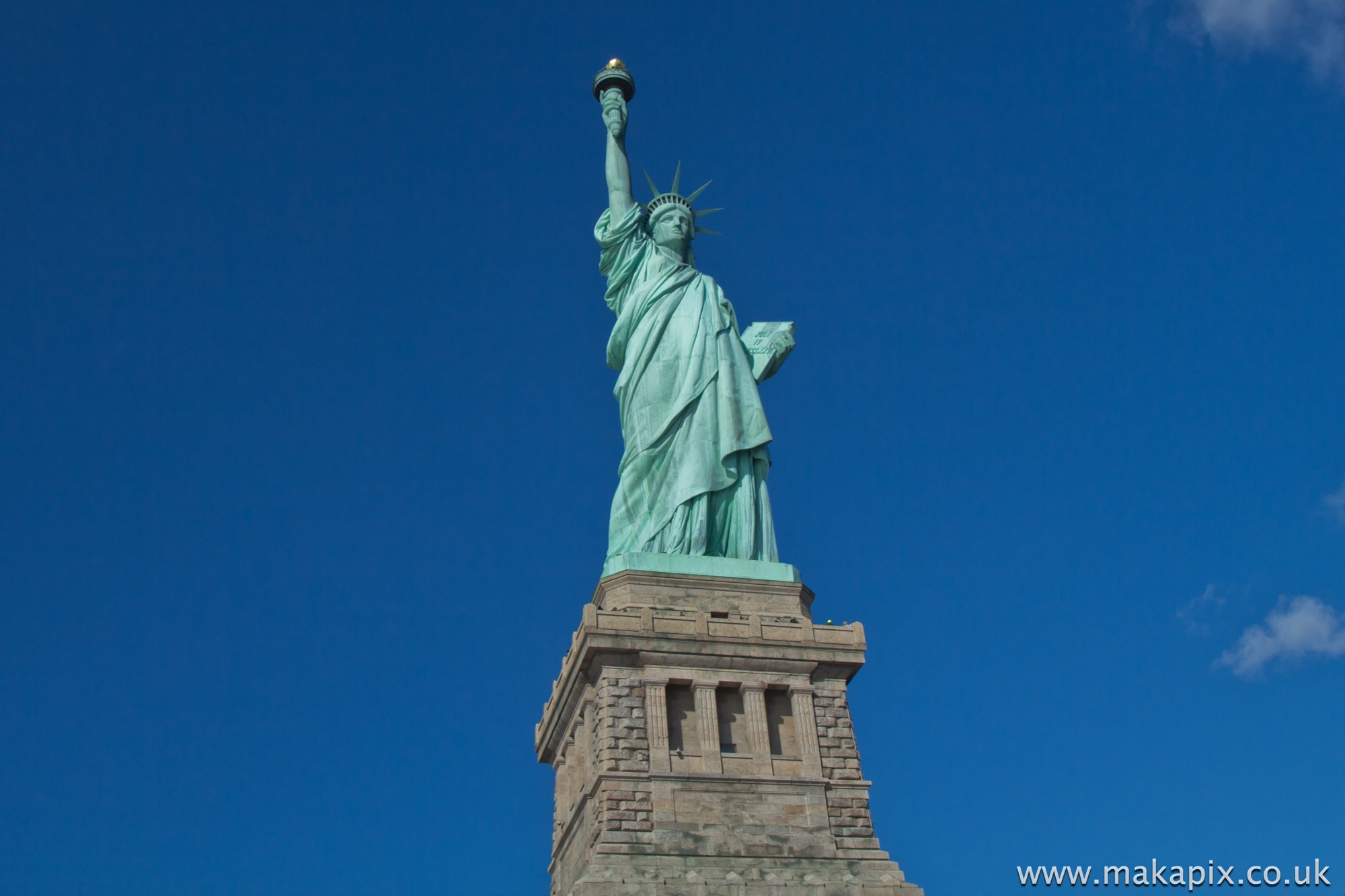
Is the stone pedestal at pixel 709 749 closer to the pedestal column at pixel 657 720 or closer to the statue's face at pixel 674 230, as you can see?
the pedestal column at pixel 657 720

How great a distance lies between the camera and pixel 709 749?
25375 mm

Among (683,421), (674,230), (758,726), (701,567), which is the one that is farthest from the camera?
(674,230)

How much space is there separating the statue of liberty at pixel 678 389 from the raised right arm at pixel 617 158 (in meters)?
0.04

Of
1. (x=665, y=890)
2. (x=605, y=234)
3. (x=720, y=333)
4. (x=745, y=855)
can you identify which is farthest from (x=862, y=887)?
(x=605, y=234)

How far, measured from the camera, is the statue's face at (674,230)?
35.4 m

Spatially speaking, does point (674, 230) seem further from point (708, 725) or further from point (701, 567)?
point (708, 725)

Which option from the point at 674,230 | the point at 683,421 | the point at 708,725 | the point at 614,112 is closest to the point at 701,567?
the point at 683,421

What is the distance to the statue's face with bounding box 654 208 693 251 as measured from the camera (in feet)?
116

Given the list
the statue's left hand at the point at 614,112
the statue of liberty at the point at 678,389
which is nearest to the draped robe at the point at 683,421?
the statue of liberty at the point at 678,389

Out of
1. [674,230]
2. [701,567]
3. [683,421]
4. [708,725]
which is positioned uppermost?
[674,230]

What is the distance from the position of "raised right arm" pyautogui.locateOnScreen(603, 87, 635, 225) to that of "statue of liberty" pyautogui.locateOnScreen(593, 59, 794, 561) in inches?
1.6

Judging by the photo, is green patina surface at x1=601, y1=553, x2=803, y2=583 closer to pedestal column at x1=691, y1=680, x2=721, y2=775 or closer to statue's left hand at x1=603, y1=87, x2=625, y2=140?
pedestal column at x1=691, y1=680, x2=721, y2=775

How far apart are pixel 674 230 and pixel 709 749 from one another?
15639mm

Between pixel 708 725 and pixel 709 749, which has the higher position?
pixel 708 725
